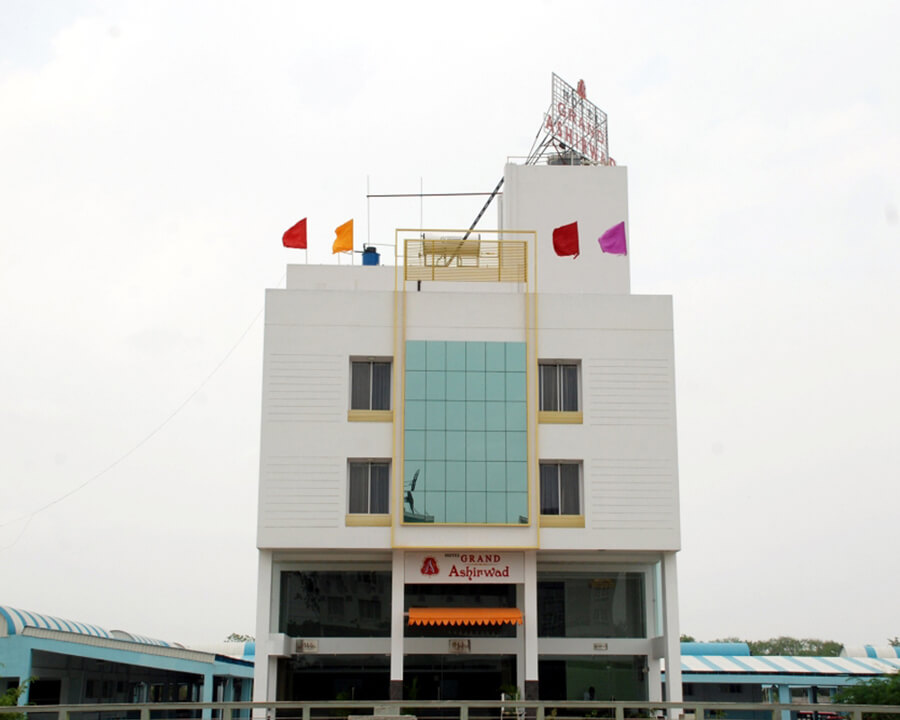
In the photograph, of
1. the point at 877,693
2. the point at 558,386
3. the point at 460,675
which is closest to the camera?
the point at 877,693

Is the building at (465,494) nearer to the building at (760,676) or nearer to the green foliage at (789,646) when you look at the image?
the building at (760,676)

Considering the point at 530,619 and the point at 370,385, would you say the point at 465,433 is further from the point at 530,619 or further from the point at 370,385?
the point at 530,619

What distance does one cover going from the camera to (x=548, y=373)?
30766 millimetres

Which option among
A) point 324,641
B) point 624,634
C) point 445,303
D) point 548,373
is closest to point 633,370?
point 548,373

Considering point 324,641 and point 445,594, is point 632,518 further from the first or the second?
point 324,641

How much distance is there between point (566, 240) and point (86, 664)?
1930cm

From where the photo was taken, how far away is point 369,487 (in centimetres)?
2975

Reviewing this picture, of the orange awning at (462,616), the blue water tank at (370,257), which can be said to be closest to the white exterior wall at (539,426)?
the orange awning at (462,616)

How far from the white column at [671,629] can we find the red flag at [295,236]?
13502 millimetres

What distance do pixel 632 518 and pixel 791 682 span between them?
2251 centimetres

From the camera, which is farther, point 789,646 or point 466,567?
point 789,646

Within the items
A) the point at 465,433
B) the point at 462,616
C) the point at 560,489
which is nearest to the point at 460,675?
the point at 462,616

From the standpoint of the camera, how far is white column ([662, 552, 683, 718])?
2844 centimetres

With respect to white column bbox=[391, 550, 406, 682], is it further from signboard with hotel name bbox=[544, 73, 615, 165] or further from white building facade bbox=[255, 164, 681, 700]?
signboard with hotel name bbox=[544, 73, 615, 165]
